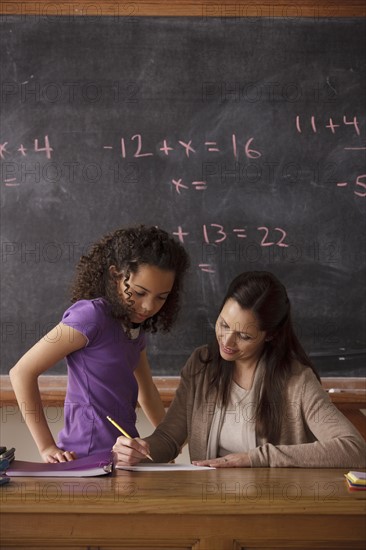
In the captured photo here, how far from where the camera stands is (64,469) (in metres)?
1.86

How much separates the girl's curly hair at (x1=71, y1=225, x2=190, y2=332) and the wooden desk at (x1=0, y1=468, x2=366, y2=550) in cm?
69

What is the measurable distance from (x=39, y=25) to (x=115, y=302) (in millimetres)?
1359

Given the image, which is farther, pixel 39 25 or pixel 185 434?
pixel 39 25

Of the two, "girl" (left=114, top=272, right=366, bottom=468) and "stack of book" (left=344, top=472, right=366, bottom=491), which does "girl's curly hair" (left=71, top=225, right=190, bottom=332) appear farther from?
"stack of book" (left=344, top=472, right=366, bottom=491)

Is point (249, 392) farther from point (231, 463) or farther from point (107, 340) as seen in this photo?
point (107, 340)

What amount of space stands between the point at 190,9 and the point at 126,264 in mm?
1264

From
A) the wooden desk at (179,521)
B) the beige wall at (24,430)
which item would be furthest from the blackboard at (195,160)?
the wooden desk at (179,521)

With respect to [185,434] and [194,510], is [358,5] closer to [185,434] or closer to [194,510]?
[185,434]

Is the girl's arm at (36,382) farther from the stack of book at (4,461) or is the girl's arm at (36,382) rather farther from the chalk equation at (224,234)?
the chalk equation at (224,234)

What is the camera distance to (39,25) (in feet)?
9.88

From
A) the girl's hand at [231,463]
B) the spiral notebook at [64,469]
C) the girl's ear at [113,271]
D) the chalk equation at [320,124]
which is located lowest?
the girl's hand at [231,463]

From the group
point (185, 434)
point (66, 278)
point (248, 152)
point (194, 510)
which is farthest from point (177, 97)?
point (194, 510)

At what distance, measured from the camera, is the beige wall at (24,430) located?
10.2 ft

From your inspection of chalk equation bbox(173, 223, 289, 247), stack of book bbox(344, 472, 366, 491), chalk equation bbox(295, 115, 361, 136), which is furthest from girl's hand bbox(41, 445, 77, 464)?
chalk equation bbox(295, 115, 361, 136)
